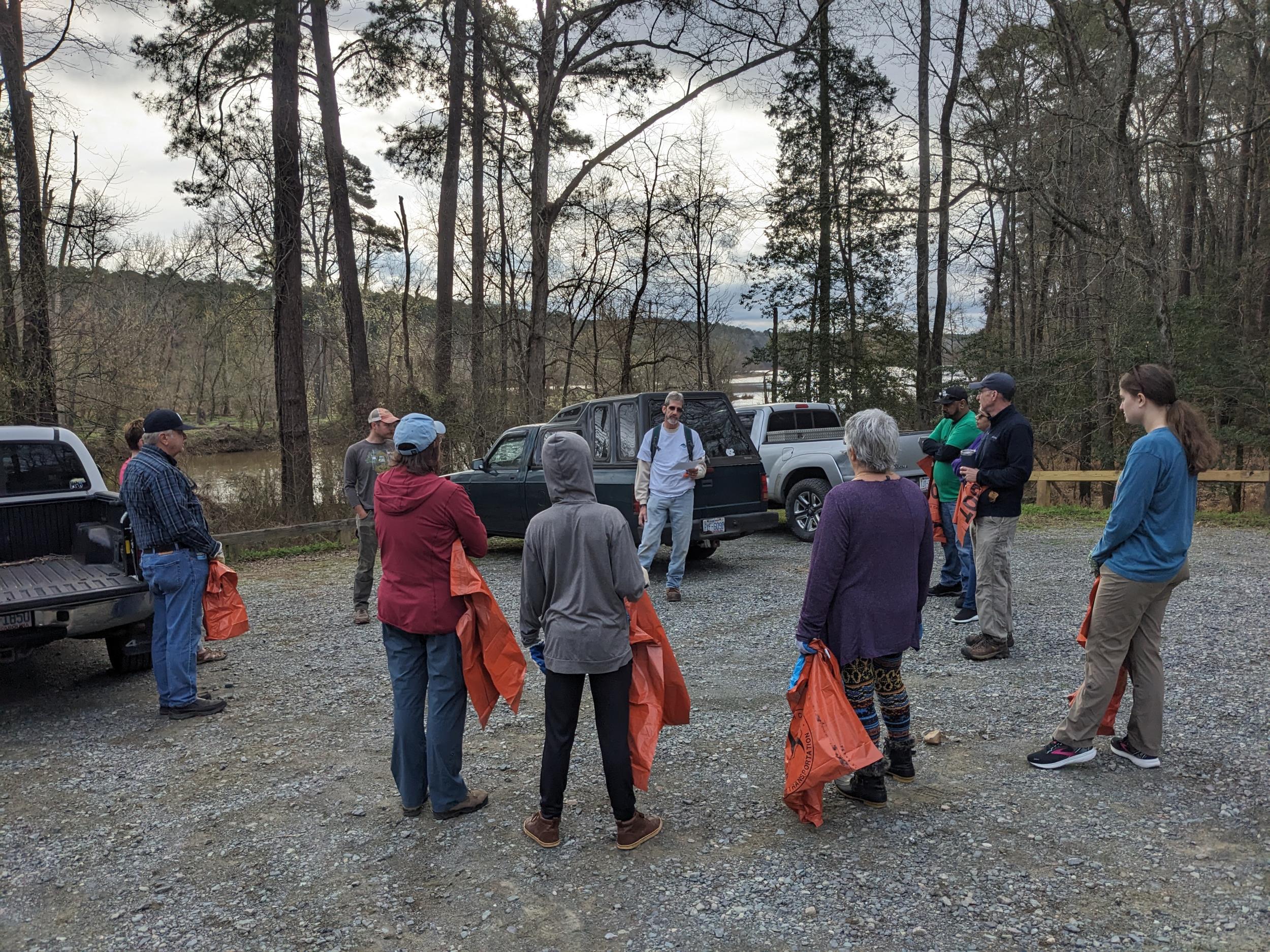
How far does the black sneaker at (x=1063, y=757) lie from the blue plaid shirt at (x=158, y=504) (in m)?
4.86

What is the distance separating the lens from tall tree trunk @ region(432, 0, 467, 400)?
53.4 ft

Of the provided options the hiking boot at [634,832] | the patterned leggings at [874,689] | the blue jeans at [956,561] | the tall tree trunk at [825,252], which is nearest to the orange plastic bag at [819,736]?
the patterned leggings at [874,689]

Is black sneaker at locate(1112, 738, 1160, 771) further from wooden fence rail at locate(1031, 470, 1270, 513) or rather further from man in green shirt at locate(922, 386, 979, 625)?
wooden fence rail at locate(1031, 470, 1270, 513)

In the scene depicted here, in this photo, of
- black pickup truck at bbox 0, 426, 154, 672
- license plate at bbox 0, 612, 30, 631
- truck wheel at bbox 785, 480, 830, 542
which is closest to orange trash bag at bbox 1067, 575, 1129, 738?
black pickup truck at bbox 0, 426, 154, 672

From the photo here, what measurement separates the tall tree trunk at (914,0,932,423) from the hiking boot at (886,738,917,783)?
17.3 meters

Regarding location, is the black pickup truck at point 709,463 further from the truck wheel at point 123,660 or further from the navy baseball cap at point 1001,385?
the truck wheel at point 123,660

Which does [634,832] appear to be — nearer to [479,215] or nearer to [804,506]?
[804,506]

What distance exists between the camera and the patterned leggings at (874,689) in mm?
A: 3594

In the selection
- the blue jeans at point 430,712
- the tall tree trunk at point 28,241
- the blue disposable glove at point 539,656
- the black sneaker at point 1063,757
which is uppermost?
the tall tree trunk at point 28,241

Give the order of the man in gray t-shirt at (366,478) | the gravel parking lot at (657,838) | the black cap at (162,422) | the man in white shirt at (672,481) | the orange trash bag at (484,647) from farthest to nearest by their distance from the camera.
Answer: the man in white shirt at (672,481)
the man in gray t-shirt at (366,478)
the black cap at (162,422)
the orange trash bag at (484,647)
the gravel parking lot at (657,838)

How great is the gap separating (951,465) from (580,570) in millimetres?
4633

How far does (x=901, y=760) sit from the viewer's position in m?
3.93

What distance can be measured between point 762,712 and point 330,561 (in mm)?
7771

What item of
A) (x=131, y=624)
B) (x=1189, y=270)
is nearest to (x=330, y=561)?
(x=131, y=624)
